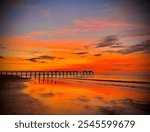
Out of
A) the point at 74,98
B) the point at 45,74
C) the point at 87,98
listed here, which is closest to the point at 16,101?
the point at 45,74

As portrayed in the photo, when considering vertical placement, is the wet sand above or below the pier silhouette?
below

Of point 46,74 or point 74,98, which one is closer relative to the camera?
point 74,98

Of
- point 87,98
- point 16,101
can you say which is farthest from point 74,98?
point 16,101

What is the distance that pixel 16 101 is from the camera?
304 cm

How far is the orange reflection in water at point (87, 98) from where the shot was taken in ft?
9.70

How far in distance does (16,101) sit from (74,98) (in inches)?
21.4

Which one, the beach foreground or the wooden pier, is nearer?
the beach foreground

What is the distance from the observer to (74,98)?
3023mm

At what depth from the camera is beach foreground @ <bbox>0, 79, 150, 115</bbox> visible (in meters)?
2.96

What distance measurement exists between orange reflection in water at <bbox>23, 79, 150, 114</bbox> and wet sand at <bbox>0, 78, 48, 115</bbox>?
0.05m

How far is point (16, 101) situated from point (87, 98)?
66 centimetres

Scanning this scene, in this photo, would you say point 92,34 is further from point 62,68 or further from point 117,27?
point 62,68

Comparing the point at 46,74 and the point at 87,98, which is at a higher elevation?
the point at 46,74

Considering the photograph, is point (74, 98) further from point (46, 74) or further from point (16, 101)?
point (16, 101)
